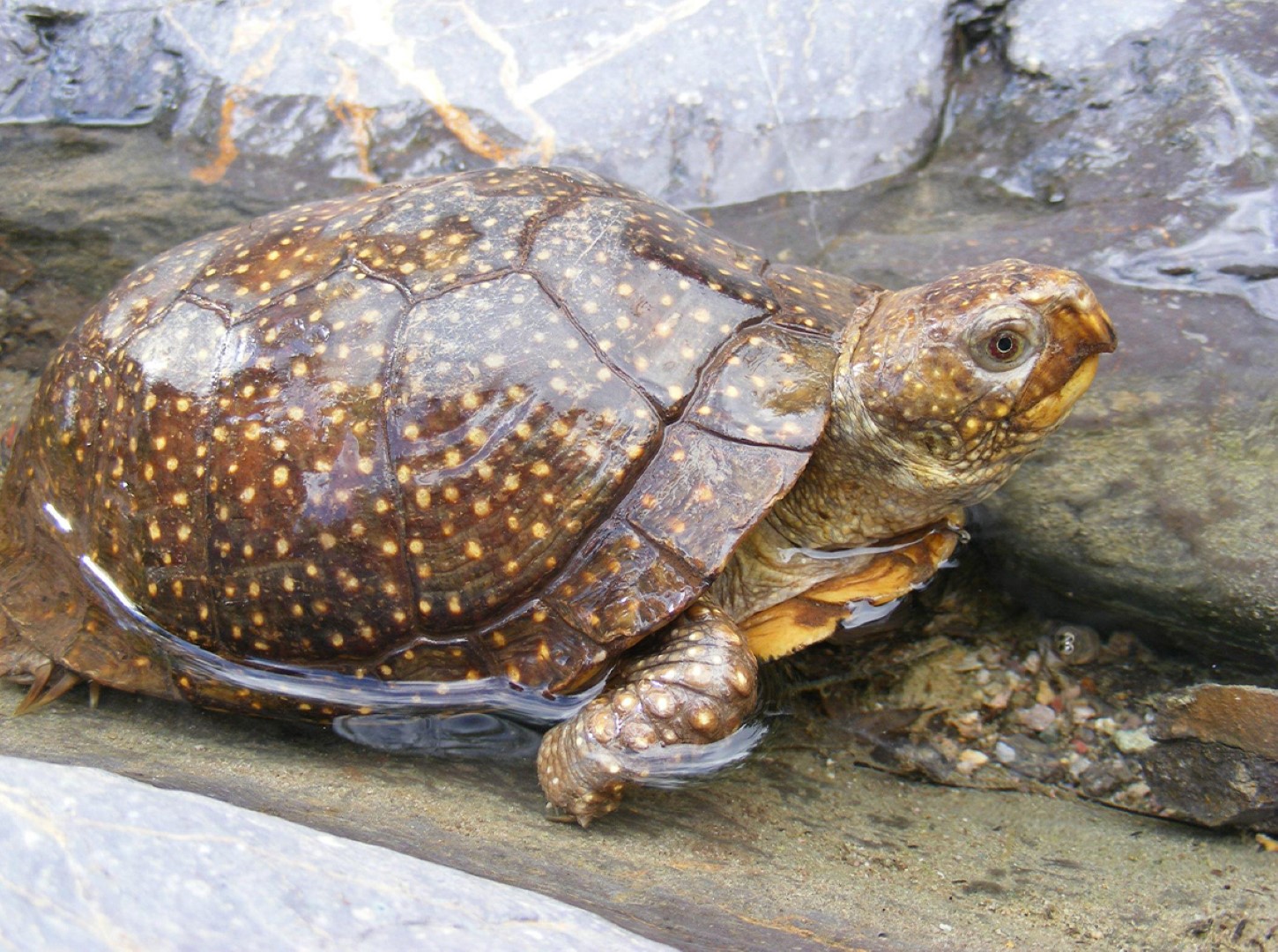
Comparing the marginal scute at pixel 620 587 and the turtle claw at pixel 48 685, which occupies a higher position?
the marginal scute at pixel 620 587

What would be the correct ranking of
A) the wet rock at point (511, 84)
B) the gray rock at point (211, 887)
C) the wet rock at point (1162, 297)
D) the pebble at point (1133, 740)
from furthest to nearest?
the wet rock at point (511, 84), the pebble at point (1133, 740), the wet rock at point (1162, 297), the gray rock at point (211, 887)

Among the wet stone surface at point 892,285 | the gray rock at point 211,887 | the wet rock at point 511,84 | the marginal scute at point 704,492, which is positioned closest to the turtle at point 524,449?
the marginal scute at point 704,492

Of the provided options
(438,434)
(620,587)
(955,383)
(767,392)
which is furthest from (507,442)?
(955,383)

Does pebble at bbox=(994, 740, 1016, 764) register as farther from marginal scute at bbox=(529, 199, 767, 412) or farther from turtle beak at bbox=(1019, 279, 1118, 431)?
marginal scute at bbox=(529, 199, 767, 412)

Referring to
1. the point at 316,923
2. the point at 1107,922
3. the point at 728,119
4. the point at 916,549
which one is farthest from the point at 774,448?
the point at 728,119

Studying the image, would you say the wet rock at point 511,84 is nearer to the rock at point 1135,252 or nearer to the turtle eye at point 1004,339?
the rock at point 1135,252

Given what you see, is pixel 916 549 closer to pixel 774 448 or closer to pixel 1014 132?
pixel 774 448

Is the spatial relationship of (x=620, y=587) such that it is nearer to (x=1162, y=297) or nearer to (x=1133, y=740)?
(x=1133, y=740)
